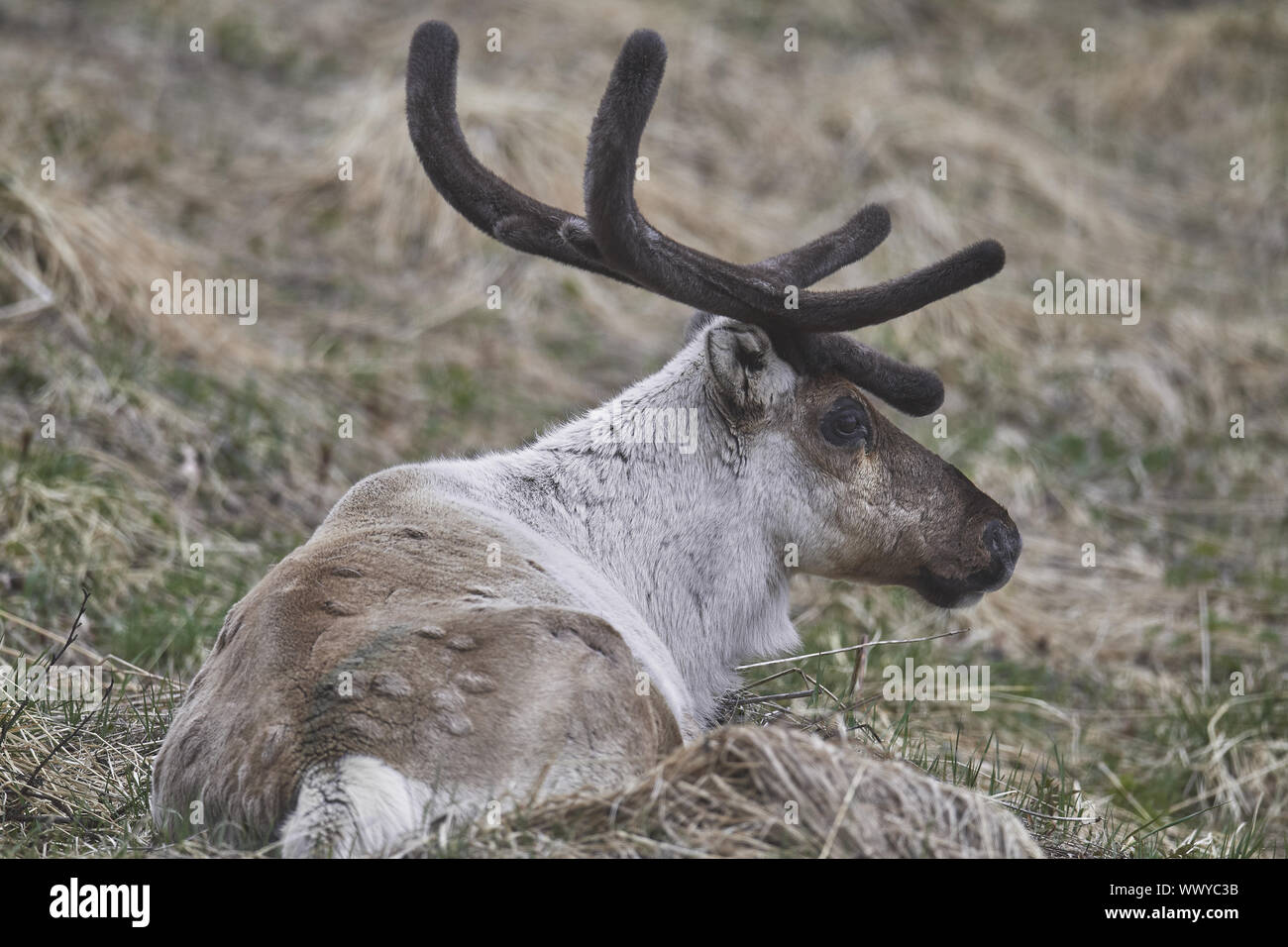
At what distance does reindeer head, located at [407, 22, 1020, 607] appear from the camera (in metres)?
Answer: 4.22

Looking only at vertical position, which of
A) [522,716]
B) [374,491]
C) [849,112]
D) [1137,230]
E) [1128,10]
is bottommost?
[522,716]

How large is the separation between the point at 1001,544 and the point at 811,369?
84cm

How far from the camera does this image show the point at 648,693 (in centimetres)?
365

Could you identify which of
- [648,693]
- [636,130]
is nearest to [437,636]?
[648,693]

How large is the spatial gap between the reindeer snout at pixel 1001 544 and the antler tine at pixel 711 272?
832mm

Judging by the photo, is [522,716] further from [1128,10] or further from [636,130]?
[1128,10]

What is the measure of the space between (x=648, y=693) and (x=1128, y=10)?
52.5 ft

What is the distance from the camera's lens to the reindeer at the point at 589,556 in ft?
10.8
